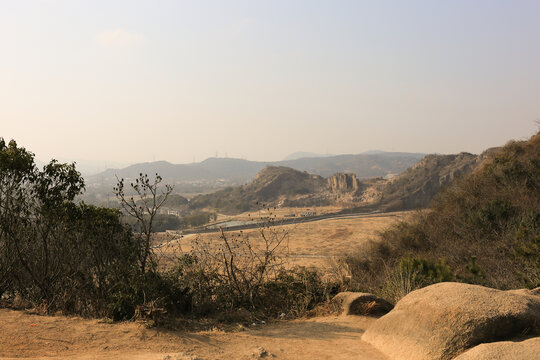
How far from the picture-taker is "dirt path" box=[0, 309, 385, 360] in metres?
5.76

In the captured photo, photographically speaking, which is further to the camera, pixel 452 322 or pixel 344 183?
pixel 344 183

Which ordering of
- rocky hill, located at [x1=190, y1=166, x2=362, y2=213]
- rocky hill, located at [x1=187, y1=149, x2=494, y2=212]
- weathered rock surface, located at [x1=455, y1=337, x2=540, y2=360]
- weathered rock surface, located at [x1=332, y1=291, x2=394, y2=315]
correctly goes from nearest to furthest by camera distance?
weathered rock surface, located at [x1=455, y1=337, x2=540, y2=360] → weathered rock surface, located at [x1=332, y1=291, x2=394, y2=315] → rocky hill, located at [x1=187, y1=149, x2=494, y2=212] → rocky hill, located at [x1=190, y1=166, x2=362, y2=213]

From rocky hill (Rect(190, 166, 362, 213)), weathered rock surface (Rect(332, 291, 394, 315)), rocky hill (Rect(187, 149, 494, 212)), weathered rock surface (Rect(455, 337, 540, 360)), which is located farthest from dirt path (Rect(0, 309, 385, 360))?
rocky hill (Rect(190, 166, 362, 213))

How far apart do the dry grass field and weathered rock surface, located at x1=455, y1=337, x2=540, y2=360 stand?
2843 centimetres

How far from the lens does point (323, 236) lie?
167 ft

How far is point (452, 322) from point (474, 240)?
14784 mm

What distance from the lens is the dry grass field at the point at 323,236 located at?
38.7 meters

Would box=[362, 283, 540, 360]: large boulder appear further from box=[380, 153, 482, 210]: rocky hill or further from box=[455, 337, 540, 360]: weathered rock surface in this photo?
box=[380, 153, 482, 210]: rocky hill

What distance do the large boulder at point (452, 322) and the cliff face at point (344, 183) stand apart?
97180mm

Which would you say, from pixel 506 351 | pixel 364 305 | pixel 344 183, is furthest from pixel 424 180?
pixel 506 351

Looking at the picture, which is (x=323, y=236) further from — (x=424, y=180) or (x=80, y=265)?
(x=424, y=180)

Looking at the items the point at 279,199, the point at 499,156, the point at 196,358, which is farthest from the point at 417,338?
the point at 279,199

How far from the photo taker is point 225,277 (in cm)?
957

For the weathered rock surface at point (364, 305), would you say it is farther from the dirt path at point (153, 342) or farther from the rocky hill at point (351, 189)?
the rocky hill at point (351, 189)
